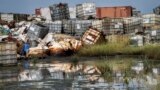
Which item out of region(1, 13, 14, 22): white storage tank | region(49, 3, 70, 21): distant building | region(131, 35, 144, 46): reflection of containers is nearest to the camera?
region(131, 35, 144, 46): reflection of containers

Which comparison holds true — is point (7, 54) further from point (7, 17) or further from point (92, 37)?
point (7, 17)

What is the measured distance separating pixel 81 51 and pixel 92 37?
127 inches

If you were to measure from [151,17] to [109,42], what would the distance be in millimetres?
6030

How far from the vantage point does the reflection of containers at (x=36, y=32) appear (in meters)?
36.5

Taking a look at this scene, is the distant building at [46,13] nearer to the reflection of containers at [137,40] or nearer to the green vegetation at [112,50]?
A: the reflection of containers at [137,40]

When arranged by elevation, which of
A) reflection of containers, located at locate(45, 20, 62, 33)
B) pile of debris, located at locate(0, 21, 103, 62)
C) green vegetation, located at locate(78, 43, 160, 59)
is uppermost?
reflection of containers, located at locate(45, 20, 62, 33)

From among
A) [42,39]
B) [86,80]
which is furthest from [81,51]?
[86,80]

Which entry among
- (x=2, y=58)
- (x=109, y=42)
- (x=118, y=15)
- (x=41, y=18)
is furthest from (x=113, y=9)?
(x=2, y=58)

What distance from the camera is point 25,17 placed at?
161 feet

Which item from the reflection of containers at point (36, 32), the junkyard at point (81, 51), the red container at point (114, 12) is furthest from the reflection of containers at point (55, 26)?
the red container at point (114, 12)

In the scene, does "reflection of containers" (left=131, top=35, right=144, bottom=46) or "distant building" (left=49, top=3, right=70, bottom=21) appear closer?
"reflection of containers" (left=131, top=35, right=144, bottom=46)

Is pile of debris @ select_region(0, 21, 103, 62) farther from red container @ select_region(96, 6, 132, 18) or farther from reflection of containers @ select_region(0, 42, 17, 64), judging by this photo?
red container @ select_region(96, 6, 132, 18)

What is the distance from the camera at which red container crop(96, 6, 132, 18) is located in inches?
1852

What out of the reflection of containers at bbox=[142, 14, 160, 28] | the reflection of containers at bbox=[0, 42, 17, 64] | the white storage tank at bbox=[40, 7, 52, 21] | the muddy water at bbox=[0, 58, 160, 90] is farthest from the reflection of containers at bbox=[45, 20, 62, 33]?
the muddy water at bbox=[0, 58, 160, 90]
